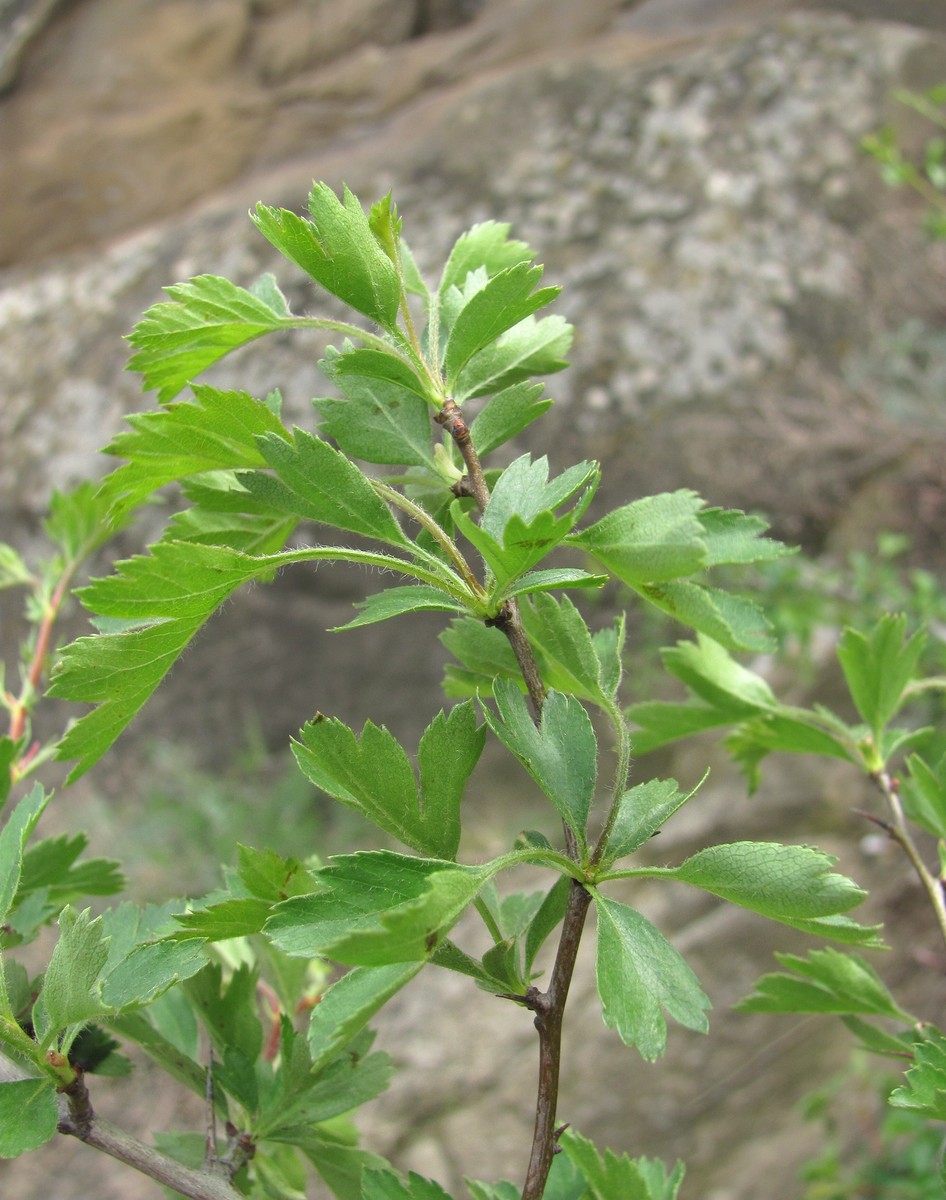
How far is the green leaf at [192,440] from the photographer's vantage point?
34cm

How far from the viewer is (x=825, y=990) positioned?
445 mm

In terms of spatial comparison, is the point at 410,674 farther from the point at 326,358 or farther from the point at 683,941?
the point at 326,358

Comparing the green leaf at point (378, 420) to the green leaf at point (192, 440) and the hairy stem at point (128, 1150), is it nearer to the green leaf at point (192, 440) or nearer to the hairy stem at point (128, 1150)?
the green leaf at point (192, 440)

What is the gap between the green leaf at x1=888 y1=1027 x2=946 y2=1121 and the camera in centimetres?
33

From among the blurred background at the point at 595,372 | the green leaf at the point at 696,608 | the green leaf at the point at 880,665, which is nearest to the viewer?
the green leaf at the point at 696,608

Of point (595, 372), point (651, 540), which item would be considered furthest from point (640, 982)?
point (595, 372)

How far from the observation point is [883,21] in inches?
101

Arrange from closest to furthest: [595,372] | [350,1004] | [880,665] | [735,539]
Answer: [350,1004], [735,539], [880,665], [595,372]

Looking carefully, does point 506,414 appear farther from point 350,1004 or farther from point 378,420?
point 350,1004

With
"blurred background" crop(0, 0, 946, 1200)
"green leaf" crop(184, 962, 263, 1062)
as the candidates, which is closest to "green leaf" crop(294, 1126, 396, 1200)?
"green leaf" crop(184, 962, 263, 1062)

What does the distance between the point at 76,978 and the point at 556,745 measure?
0.57 feet

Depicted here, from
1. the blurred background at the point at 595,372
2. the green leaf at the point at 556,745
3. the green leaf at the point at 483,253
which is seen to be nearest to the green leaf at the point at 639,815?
the green leaf at the point at 556,745

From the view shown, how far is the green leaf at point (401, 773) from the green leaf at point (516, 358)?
14 cm

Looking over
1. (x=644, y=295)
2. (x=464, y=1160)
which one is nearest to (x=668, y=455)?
(x=644, y=295)
